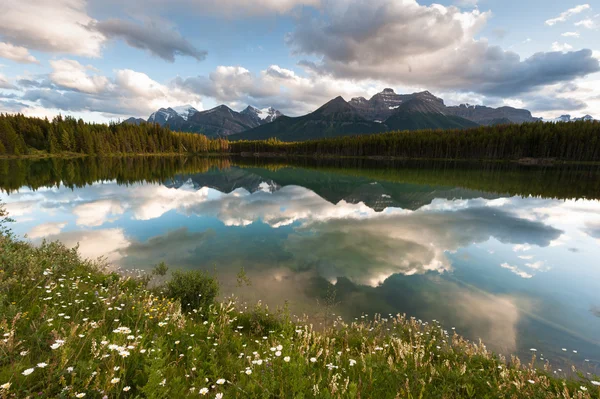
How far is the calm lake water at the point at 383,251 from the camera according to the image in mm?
13391

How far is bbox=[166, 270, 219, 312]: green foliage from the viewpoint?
12.2 meters

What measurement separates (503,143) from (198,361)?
187032 millimetres

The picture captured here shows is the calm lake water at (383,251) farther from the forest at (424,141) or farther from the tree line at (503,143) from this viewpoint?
the tree line at (503,143)

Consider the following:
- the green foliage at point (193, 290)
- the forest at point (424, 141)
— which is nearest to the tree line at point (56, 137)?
the forest at point (424, 141)

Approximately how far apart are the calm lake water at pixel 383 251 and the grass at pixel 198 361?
8.30ft

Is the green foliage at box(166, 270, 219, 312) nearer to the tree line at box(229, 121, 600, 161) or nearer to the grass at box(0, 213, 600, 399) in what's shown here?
the grass at box(0, 213, 600, 399)

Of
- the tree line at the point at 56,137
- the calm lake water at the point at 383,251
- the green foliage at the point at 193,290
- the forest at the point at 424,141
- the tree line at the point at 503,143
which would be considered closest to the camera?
the green foliage at the point at 193,290

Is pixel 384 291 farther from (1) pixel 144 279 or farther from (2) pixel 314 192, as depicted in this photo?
(2) pixel 314 192

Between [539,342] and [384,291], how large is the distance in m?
6.73

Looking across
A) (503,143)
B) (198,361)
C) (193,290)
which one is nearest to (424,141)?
(503,143)

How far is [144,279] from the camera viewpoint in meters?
14.6

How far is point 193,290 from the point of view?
41.1ft

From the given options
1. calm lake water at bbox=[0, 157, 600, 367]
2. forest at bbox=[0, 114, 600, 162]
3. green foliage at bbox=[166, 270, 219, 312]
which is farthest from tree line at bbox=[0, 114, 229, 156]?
green foliage at bbox=[166, 270, 219, 312]

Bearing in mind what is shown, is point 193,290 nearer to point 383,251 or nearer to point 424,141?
point 383,251
